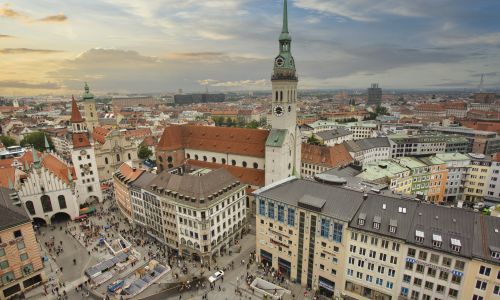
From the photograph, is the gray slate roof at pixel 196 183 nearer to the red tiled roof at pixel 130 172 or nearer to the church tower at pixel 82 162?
the red tiled roof at pixel 130 172

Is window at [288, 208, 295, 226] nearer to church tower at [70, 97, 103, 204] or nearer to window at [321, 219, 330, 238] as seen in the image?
window at [321, 219, 330, 238]

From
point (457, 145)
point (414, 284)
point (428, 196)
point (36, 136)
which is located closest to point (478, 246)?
point (414, 284)

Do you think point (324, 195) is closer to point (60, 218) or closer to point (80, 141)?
point (60, 218)

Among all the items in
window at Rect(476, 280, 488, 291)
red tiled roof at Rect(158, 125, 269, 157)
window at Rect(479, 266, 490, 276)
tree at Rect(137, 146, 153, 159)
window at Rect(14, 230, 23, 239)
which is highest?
red tiled roof at Rect(158, 125, 269, 157)

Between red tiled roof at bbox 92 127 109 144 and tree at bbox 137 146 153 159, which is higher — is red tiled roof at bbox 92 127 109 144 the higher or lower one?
the higher one

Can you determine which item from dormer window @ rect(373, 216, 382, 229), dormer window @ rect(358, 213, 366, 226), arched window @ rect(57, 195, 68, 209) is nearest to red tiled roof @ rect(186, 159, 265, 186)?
dormer window @ rect(358, 213, 366, 226)

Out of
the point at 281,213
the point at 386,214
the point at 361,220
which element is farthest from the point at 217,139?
the point at 386,214
